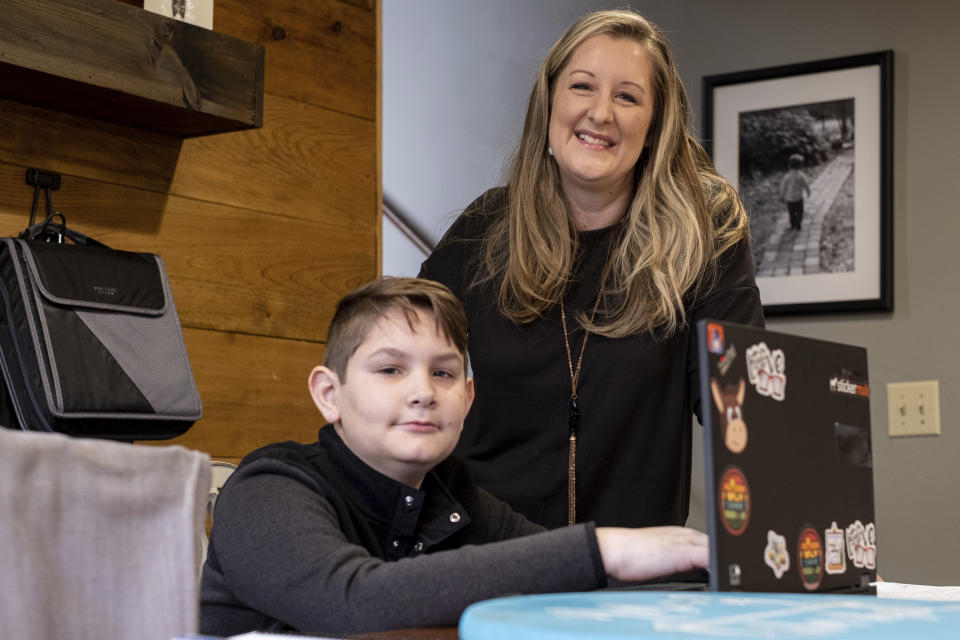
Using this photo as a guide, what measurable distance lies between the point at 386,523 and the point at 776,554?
46cm

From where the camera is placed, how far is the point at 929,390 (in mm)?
3090

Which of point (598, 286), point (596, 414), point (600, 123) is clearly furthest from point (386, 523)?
point (600, 123)

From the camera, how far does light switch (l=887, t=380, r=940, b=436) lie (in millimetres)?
3082

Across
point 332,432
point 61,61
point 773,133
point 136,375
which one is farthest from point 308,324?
point 773,133

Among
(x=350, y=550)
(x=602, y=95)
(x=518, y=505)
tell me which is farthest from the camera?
(x=602, y=95)

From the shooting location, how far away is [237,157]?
252cm

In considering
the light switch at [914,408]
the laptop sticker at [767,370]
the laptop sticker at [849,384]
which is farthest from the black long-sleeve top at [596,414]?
the light switch at [914,408]

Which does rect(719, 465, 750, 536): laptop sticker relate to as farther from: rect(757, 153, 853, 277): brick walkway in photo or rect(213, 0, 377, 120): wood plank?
rect(757, 153, 853, 277): brick walkway in photo

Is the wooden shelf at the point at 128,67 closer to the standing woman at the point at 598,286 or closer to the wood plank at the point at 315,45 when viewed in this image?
the wood plank at the point at 315,45

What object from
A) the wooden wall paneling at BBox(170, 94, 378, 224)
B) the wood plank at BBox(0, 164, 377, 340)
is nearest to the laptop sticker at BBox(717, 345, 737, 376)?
the wood plank at BBox(0, 164, 377, 340)

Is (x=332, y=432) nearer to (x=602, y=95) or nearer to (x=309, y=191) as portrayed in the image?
(x=602, y=95)

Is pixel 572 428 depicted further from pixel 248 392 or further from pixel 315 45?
pixel 315 45

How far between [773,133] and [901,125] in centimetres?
36

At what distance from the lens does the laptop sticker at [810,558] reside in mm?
1000
